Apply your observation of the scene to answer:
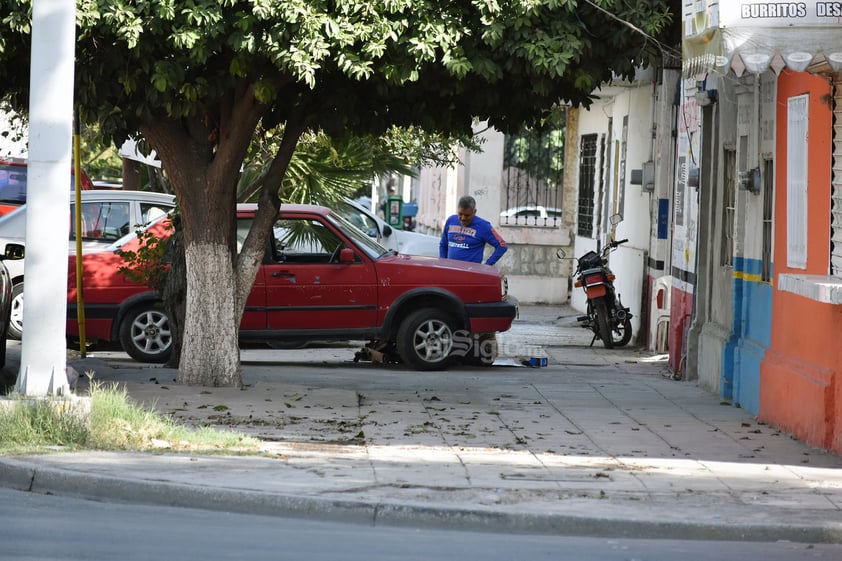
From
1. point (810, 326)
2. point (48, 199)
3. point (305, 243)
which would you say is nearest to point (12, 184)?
point (305, 243)

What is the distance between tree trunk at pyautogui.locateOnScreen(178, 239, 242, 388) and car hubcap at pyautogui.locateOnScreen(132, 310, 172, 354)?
2564 millimetres

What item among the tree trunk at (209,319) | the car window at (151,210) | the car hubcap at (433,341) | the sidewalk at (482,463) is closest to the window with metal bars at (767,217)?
the sidewalk at (482,463)

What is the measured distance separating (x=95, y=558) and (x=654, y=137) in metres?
13.1

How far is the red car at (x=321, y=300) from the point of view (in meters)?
14.6

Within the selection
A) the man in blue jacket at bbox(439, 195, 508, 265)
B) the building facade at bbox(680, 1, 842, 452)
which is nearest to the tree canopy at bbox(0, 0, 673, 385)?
the building facade at bbox(680, 1, 842, 452)

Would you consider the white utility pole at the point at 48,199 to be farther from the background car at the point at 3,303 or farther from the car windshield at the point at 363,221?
the car windshield at the point at 363,221

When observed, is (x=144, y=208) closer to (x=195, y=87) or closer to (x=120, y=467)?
(x=195, y=87)

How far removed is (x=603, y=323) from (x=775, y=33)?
925 cm

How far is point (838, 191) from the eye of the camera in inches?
379

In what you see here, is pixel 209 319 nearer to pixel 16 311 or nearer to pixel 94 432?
pixel 94 432

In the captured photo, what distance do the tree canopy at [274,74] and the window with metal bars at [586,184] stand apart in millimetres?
10766

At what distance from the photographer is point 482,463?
8891mm

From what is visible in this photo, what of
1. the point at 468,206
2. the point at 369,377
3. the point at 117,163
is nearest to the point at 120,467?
the point at 369,377

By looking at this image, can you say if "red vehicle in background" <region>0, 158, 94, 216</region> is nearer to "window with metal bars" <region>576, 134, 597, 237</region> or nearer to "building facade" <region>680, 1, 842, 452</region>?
"window with metal bars" <region>576, 134, 597, 237</region>
